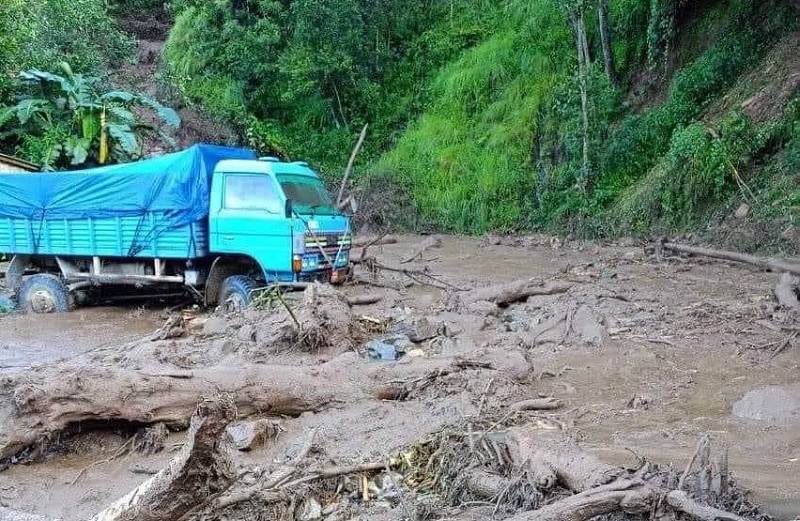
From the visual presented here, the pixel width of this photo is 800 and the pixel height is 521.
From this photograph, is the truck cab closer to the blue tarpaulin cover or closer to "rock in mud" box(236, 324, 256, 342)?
the blue tarpaulin cover

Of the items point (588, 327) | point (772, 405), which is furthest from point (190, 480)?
point (588, 327)

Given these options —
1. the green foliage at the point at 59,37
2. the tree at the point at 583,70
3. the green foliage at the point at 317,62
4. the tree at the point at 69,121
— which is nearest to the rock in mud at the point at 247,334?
the tree at the point at 583,70

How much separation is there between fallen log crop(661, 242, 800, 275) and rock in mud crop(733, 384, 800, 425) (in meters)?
5.04

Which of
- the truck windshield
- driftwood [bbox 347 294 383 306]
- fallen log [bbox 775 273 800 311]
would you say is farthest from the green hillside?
the truck windshield

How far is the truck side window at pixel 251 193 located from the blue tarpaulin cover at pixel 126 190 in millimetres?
395

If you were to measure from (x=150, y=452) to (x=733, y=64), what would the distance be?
16509mm

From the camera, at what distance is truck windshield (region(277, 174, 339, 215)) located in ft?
34.7

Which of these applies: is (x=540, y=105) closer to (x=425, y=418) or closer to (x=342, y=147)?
(x=342, y=147)

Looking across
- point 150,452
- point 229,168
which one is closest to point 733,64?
point 229,168

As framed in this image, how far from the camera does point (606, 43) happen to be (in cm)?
1995

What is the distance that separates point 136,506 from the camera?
10.7ft

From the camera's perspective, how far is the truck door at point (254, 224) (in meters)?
10.2

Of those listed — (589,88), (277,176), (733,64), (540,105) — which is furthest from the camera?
(540,105)

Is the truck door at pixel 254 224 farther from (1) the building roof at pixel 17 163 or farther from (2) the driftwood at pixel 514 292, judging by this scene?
(1) the building roof at pixel 17 163
